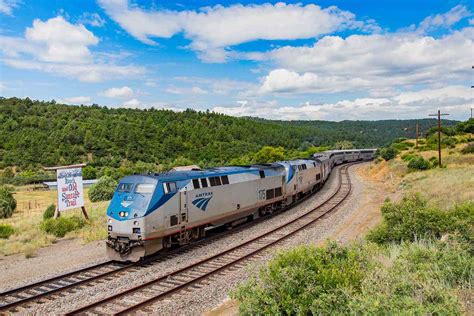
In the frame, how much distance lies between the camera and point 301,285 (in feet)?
A: 28.3

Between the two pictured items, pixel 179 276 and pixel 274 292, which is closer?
pixel 274 292

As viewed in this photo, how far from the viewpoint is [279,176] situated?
28.5m

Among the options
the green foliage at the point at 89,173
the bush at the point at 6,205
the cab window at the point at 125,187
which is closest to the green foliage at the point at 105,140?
the green foliage at the point at 89,173

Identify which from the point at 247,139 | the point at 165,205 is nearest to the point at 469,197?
the point at 165,205

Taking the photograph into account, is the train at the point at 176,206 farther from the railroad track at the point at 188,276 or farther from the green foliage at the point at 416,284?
the green foliage at the point at 416,284

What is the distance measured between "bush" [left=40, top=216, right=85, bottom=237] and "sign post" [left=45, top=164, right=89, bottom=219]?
74 centimetres

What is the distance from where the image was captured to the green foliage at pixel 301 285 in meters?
7.98

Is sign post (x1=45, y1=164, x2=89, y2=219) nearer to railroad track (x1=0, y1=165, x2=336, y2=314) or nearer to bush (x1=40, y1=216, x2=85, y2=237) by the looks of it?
bush (x1=40, y1=216, x2=85, y2=237)

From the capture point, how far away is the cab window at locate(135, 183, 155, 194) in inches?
650

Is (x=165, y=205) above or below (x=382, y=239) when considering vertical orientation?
above

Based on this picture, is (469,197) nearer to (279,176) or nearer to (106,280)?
(279,176)

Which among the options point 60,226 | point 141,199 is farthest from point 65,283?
point 60,226

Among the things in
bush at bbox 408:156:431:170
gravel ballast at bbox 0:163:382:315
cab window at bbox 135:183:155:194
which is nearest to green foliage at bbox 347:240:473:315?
gravel ballast at bbox 0:163:382:315

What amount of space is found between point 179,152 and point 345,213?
81.6m
